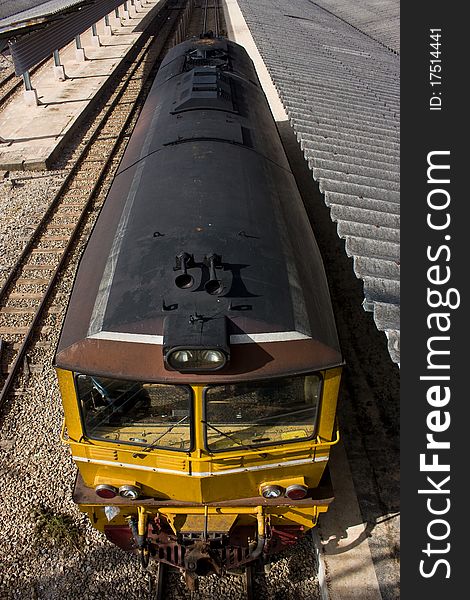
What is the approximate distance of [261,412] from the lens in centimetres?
450

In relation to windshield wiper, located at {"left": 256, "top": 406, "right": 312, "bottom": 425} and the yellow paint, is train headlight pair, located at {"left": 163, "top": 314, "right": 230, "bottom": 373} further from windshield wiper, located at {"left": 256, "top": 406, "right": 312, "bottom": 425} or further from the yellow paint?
windshield wiper, located at {"left": 256, "top": 406, "right": 312, "bottom": 425}

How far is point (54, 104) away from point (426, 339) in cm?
1759

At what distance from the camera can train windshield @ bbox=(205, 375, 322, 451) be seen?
4.33 m

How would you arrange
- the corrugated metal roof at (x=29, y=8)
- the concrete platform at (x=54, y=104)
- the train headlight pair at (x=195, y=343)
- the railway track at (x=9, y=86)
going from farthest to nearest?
the railway track at (x=9, y=86) → the corrugated metal roof at (x=29, y=8) → the concrete platform at (x=54, y=104) → the train headlight pair at (x=195, y=343)

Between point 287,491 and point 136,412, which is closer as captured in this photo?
point 136,412

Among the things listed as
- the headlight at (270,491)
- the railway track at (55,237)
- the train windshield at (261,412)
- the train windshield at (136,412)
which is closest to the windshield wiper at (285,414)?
the train windshield at (261,412)

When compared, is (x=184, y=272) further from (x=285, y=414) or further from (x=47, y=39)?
(x=47, y=39)

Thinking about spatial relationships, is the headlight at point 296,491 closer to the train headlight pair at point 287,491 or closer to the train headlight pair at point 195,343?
the train headlight pair at point 287,491

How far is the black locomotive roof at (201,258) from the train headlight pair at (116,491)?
1376 millimetres

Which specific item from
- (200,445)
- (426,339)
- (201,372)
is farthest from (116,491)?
(426,339)

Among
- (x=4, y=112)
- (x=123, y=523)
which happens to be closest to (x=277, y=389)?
(x=123, y=523)

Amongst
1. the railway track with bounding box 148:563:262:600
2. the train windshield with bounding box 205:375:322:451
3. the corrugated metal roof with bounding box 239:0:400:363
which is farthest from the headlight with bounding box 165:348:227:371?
the railway track with bounding box 148:563:262:600

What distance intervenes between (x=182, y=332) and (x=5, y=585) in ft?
13.7

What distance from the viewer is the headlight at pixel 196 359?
3.94 meters
